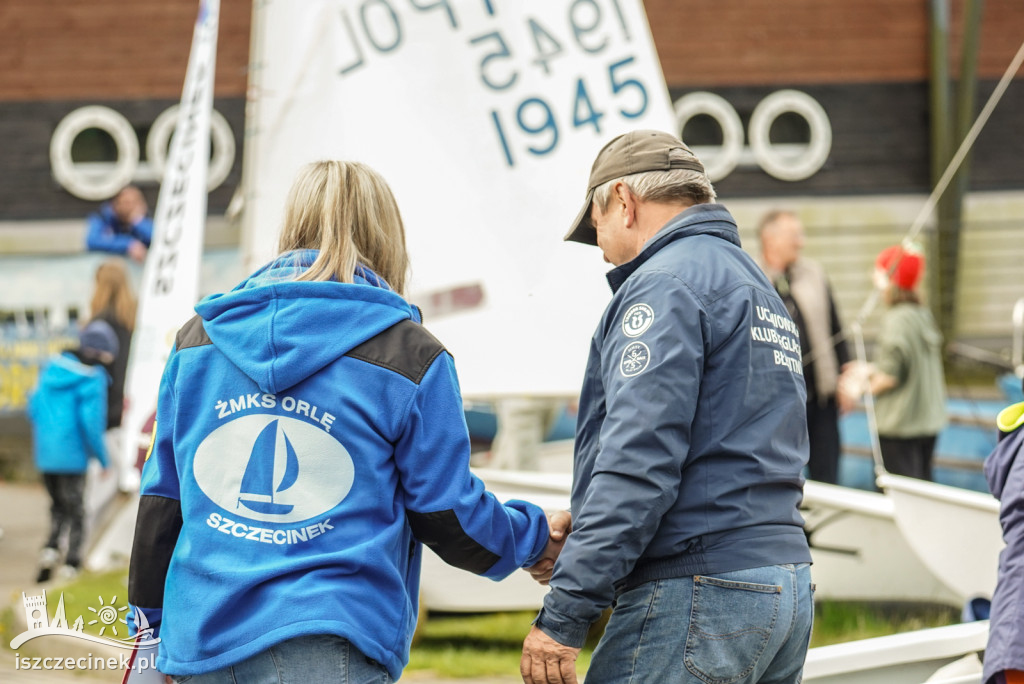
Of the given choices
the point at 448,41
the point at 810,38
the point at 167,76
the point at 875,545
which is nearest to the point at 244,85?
the point at 167,76

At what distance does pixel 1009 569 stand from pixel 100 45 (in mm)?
9597

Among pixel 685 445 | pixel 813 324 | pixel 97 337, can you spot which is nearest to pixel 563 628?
pixel 685 445

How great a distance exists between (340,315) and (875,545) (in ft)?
11.6

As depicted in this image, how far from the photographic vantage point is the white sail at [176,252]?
4441 millimetres

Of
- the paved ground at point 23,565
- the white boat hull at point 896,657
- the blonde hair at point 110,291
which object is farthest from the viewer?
the blonde hair at point 110,291

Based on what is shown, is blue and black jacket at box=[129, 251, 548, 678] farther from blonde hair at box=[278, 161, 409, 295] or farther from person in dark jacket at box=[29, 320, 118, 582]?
person in dark jacket at box=[29, 320, 118, 582]

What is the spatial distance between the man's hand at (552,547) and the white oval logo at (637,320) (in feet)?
1.45

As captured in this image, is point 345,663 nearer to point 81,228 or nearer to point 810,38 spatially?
point 81,228

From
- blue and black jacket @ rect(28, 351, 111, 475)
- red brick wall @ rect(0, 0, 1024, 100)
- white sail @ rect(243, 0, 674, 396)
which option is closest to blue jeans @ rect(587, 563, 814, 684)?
white sail @ rect(243, 0, 674, 396)

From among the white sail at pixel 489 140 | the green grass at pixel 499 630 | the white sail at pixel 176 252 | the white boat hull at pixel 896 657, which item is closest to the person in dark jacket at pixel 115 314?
the white sail at pixel 176 252

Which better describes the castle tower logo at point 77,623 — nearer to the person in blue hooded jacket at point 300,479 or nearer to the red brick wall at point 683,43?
the person in blue hooded jacket at point 300,479

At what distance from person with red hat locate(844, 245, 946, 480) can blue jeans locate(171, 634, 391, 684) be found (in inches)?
177

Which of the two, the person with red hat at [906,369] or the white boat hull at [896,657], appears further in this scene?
the person with red hat at [906,369]

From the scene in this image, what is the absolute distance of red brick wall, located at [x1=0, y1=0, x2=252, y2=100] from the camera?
9.89m
